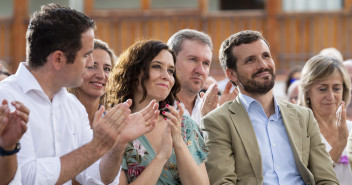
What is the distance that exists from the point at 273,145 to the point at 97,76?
1.15 m

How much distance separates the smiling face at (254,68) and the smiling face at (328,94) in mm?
844

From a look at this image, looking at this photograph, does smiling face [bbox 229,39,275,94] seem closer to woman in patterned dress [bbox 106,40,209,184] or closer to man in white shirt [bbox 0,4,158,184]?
woman in patterned dress [bbox 106,40,209,184]

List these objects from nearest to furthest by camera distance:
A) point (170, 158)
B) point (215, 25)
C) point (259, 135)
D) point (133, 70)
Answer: point (170, 158) < point (133, 70) < point (259, 135) < point (215, 25)

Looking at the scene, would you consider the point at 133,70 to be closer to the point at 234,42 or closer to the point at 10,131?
the point at 234,42

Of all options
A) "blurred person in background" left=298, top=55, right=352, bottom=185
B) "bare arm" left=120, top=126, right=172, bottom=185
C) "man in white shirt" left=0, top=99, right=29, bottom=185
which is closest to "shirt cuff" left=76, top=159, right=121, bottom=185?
"bare arm" left=120, top=126, right=172, bottom=185

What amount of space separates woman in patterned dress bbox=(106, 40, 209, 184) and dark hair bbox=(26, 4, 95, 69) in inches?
23.3

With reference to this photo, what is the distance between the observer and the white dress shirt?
2.32m

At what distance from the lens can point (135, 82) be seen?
10.1ft

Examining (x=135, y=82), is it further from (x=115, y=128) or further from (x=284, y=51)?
(x=284, y=51)

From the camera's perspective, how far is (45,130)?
2465 mm

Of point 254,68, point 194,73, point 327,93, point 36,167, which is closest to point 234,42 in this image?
point 254,68

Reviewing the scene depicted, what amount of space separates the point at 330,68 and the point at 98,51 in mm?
1637

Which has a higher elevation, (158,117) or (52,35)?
(52,35)

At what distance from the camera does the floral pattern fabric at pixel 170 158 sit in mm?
2857
